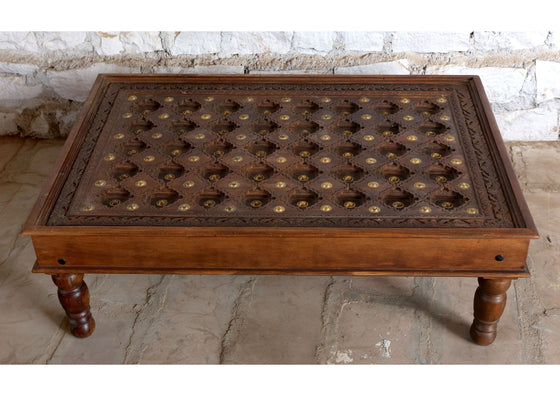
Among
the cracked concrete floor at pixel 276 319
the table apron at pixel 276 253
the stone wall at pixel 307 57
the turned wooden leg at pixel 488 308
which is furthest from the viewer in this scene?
the stone wall at pixel 307 57

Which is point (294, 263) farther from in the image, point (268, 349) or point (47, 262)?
point (47, 262)

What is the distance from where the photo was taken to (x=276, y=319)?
2.60 metres

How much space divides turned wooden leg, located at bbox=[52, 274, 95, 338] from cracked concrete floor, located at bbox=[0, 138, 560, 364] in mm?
55

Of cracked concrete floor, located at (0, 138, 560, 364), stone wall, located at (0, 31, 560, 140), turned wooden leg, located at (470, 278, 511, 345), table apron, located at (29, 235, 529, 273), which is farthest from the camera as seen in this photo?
stone wall, located at (0, 31, 560, 140)

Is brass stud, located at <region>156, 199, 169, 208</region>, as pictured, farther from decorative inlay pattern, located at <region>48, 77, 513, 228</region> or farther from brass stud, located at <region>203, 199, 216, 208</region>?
brass stud, located at <region>203, 199, 216, 208</region>

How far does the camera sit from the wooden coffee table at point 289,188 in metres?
2.17

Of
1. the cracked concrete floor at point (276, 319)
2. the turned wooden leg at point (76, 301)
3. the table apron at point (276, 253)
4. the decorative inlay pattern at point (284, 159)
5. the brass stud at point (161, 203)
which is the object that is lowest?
the cracked concrete floor at point (276, 319)

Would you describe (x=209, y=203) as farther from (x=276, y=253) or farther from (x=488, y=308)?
(x=488, y=308)

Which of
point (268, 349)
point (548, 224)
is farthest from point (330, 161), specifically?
point (548, 224)

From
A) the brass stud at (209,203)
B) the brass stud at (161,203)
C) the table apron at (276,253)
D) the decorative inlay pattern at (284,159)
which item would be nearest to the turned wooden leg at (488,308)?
the table apron at (276,253)

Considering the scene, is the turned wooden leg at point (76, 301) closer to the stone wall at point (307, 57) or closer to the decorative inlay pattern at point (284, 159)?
the decorative inlay pattern at point (284, 159)

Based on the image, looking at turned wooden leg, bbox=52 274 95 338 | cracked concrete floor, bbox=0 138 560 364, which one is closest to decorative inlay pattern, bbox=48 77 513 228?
turned wooden leg, bbox=52 274 95 338

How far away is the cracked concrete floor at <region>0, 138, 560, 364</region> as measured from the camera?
2.47 m

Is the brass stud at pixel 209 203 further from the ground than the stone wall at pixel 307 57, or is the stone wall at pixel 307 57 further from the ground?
the stone wall at pixel 307 57
